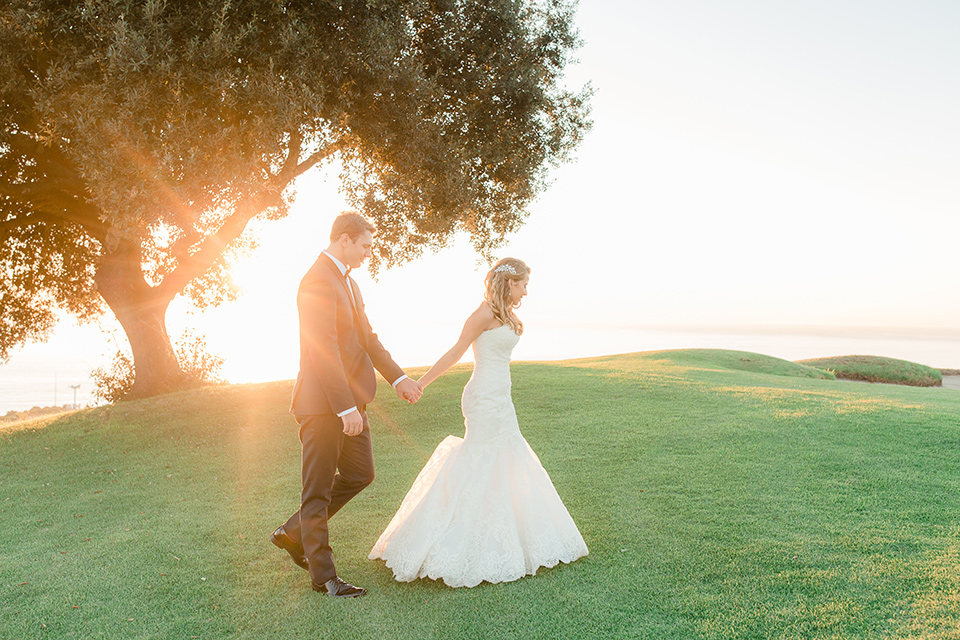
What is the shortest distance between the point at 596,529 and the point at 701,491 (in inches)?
74.1

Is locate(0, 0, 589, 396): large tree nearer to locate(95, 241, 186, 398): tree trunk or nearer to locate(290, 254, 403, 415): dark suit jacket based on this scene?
locate(95, 241, 186, 398): tree trunk

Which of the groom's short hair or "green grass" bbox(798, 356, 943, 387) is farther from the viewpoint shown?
"green grass" bbox(798, 356, 943, 387)

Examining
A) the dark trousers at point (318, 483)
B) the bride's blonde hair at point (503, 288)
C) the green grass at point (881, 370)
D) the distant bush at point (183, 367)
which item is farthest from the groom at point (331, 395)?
the green grass at point (881, 370)

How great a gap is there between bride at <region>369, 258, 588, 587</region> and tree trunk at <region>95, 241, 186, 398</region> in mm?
12934

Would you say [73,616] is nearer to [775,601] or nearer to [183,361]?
[775,601]

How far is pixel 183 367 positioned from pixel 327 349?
14.9 meters

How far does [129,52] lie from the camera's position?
31.7 feet

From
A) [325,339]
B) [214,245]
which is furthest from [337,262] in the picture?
[214,245]

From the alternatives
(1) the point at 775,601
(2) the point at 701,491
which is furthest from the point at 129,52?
(1) the point at 775,601

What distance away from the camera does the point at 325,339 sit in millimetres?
5066

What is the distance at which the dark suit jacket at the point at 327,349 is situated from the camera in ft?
16.5

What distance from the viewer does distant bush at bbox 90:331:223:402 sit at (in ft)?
60.1

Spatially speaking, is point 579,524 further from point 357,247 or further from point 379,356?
point 357,247

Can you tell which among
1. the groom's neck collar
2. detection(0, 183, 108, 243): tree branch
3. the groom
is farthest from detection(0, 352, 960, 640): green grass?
detection(0, 183, 108, 243): tree branch
